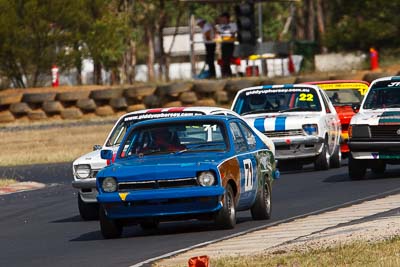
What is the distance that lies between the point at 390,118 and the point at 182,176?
7303 mm

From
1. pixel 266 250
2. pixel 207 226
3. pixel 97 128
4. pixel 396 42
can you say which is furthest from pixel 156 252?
pixel 396 42

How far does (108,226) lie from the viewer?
13.4 m

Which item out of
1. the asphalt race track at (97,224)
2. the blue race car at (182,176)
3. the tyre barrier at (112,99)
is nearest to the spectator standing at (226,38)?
the tyre barrier at (112,99)

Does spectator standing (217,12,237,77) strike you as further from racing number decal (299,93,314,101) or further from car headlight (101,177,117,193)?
car headlight (101,177,117,193)

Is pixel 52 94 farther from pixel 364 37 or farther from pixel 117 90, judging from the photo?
pixel 364 37

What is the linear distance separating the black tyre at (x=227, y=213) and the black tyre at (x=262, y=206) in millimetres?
955

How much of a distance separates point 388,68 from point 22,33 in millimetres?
11990

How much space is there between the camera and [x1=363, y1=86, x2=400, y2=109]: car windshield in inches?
795

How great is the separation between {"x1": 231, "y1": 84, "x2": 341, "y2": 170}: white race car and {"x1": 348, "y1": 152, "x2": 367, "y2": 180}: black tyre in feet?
7.12

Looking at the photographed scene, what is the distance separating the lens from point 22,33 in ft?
144

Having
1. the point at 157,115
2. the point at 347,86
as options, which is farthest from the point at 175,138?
the point at 347,86

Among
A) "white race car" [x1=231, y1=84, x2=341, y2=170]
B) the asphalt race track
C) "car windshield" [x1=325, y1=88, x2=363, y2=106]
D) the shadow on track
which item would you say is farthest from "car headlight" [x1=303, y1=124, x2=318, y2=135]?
the shadow on track

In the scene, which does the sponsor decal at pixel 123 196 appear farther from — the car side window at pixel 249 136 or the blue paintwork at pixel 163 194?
the car side window at pixel 249 136

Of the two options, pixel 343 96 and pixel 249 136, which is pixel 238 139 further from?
pixel 343 96
